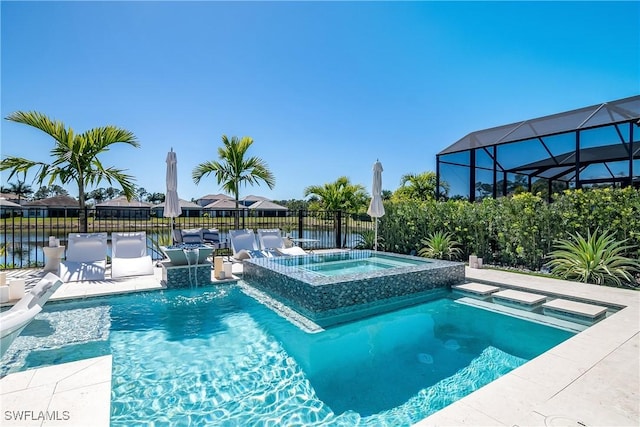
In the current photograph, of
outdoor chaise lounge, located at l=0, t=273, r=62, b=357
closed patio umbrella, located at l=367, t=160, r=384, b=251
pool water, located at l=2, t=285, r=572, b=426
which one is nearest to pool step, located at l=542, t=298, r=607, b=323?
pool water, located at l=2, t=285, r=572, b=426

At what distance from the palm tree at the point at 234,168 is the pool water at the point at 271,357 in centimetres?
616

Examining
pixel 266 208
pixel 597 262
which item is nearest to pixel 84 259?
pixel 597 262

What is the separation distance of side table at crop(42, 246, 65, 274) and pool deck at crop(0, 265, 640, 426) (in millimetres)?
5096

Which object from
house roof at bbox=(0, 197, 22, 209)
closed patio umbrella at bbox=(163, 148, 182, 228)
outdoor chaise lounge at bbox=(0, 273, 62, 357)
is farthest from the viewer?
house roof at bbox=(0, 197, 22, 209)

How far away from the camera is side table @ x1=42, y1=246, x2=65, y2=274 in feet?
23.2

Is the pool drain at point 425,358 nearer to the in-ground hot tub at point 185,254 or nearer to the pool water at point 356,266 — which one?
the pool water at point 356,266

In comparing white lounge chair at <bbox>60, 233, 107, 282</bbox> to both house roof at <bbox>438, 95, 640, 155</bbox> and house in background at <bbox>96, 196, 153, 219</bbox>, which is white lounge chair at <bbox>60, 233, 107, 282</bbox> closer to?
house in background at <bbox>96, 196, 153, 219</bbox>

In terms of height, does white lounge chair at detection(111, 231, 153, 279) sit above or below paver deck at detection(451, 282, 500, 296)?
above

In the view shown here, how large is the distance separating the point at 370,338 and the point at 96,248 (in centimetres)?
700

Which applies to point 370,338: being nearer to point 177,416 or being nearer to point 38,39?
point 177,416

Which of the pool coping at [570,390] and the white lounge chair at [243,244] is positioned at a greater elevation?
the white lounge chair at [243,244]

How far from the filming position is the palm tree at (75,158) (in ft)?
24.9

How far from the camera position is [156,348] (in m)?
4.09

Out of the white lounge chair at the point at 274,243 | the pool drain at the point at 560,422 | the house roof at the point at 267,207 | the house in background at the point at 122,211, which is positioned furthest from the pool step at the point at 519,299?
the house roof at the point at 267,207
